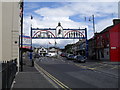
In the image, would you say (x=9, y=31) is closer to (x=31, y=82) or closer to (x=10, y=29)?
(x=10, y=29)

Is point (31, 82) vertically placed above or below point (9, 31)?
below

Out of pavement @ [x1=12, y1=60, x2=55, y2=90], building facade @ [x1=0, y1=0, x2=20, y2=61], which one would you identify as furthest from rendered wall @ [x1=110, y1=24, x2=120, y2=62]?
pavement @ [x1=12, y1=60, x2=55, y2=90]

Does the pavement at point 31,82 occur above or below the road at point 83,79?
above

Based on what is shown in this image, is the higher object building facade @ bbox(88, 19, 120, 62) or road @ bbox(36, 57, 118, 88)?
building facade @ bbox(88, 19, 120, 62)

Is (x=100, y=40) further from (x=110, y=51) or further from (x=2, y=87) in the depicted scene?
(x=2, y=87)

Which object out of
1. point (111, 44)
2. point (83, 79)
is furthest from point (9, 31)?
point (111, 44)

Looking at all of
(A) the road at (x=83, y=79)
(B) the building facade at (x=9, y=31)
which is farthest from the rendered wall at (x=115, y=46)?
(B) the building facade at (x=9, y=31)

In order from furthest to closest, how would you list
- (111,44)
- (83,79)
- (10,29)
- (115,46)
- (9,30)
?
1. (111,44)
2. (115,46)
3. (10,29)
4. (9,30)
5. (83,79)

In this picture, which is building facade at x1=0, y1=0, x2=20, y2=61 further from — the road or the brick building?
the brick building

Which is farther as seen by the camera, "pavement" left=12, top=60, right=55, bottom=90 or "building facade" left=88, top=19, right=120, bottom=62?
"building facade" left=88, top=19, right=120, bottom=62

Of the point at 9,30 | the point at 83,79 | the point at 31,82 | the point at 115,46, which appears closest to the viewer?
the point at 31,82

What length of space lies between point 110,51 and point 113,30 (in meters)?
4.72

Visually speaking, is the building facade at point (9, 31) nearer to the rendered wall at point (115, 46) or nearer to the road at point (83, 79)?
the road at point (83, 79)

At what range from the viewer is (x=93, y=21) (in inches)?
1972
